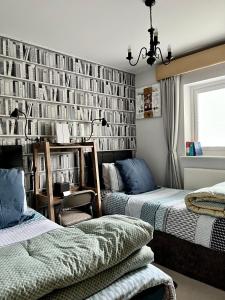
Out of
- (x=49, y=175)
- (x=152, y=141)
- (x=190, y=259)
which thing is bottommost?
(x=190, y=259)

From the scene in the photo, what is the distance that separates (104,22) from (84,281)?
213cm

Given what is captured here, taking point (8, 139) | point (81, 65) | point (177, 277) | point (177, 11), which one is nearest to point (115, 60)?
point (81, 65)

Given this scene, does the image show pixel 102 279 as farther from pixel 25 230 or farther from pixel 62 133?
pixel 62 133

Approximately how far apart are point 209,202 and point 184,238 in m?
0.37

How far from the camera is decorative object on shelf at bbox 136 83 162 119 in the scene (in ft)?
11.2

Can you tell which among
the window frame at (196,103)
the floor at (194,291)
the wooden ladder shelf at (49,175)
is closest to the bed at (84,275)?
the floor at (194,291)

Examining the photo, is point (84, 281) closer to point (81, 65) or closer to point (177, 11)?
point (177, 11)

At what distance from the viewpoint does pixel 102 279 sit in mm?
855

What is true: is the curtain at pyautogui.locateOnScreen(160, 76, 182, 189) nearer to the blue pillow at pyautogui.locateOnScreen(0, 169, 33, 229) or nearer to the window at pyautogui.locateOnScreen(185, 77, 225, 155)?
the window at pyautogui.locateOnScreen(185, 77, 225, 155)

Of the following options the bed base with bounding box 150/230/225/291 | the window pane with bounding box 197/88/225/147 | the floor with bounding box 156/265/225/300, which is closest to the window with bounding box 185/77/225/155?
the window pane with bounding box 197/88/225/147

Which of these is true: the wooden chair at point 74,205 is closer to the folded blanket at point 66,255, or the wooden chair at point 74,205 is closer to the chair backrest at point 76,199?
the chair backrest at point 76,199

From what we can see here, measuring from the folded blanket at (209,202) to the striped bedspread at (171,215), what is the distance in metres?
0.04

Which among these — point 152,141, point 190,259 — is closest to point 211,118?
point 152,141

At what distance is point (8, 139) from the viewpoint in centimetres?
239
